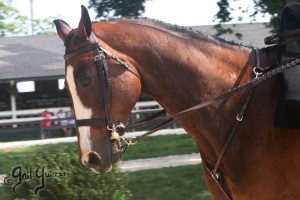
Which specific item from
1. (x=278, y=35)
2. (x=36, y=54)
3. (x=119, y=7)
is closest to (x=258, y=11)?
(x=119, y=7)

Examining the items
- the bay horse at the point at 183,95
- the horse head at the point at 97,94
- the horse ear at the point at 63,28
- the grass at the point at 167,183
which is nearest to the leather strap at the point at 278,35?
the bay horse at the point at 183,95

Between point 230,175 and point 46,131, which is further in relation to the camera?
point 46,131

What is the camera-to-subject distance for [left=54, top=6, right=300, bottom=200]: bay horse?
3.27 m

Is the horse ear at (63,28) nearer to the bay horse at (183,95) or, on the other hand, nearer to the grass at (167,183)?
the bay horse at (183,95)

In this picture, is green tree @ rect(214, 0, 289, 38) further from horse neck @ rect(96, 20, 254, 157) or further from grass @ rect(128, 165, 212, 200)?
horse neck @ rect(96, 20, 254, 157)

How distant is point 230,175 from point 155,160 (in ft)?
26.6

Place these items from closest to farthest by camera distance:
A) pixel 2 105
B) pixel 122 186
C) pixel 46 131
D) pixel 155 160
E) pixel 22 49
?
1. pixel 122 186
2. pixel 155 160
3. pixel 46 131
4. pixel 2 105
5. pixel 22 49

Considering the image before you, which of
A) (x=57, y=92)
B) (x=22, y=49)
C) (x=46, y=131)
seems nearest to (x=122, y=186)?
(x=46, y=131)

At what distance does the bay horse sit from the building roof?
1882 centimetres

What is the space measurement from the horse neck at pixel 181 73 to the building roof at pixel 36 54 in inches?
741

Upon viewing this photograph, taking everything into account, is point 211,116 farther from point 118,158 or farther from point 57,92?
point 57,92

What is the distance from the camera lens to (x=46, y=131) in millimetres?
20375

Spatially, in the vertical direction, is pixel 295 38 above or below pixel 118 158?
above

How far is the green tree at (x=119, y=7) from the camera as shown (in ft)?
32.6
